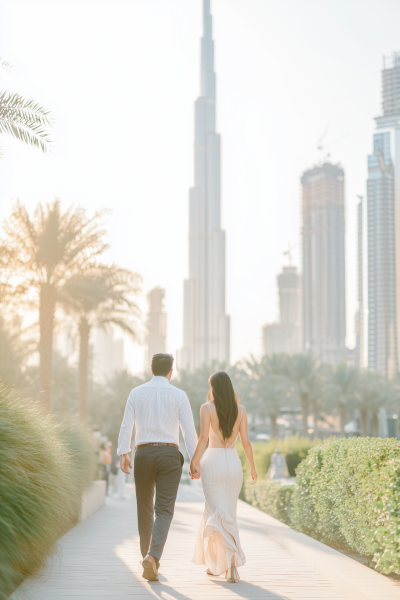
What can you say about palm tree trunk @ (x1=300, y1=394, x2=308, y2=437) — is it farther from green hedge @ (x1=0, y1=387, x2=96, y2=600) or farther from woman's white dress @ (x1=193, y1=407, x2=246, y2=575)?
woman's white dress @ (x1=193, y1=407, x2=246, y2=575)

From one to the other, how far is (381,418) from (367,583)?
69.6 meters

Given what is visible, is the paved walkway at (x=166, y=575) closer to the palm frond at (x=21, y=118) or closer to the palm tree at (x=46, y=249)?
the palm frond at (x=21, y=118)

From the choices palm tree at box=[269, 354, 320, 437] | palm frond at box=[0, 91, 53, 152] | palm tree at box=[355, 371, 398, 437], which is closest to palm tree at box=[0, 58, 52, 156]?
palm frond at box=[0, 91, 53, 152]

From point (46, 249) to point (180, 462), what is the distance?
60.9 ft

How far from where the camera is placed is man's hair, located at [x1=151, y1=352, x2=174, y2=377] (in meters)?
6.39

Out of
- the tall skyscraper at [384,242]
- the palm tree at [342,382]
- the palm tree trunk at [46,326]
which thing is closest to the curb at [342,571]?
the palm tree trunk at [46,326]

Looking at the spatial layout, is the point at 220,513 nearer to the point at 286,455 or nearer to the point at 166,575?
the point at 166,575

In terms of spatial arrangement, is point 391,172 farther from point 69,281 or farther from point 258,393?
point 69,281

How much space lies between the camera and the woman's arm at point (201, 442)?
616cm

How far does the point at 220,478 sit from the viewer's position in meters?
6.18

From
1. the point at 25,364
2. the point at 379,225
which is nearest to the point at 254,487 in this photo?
the point at 25,364

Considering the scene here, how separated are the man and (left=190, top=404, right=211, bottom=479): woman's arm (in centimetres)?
9

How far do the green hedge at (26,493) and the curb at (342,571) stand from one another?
2372 millimetres

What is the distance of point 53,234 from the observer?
78.3 ft
